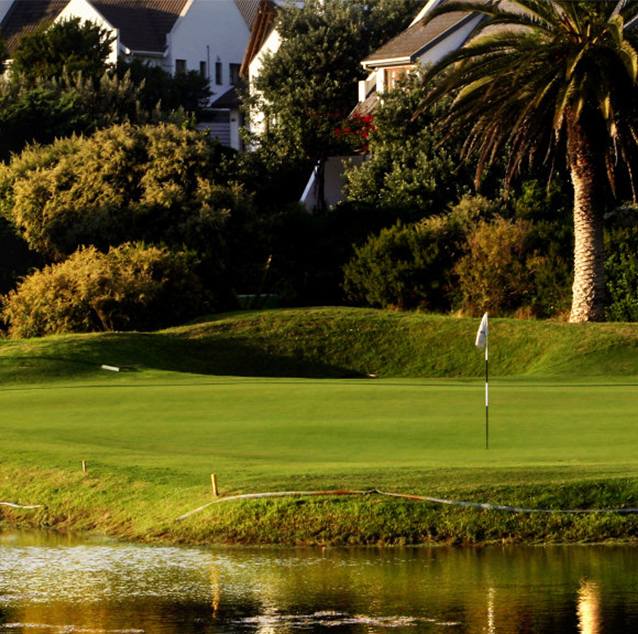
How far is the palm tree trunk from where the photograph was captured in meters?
33.2

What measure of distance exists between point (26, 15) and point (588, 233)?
7153 cm

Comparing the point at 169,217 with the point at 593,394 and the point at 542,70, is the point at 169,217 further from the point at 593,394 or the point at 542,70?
the point at 593,394

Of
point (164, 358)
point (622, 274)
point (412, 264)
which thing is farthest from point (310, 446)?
point (412, 264)

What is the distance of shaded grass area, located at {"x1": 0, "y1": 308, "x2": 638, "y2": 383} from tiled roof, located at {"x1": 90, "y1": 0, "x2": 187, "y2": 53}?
177 ft

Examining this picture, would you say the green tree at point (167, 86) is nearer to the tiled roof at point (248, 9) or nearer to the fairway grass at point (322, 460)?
the tiled roof at point (248, 9)

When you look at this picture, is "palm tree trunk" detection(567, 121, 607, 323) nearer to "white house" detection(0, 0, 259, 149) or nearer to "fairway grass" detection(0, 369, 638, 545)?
"fairway grass" detection(0, 369, 638, 545)

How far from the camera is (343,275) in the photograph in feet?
132

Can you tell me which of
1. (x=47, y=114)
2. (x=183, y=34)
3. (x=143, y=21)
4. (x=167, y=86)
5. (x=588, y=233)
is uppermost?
(x=143, y=21)

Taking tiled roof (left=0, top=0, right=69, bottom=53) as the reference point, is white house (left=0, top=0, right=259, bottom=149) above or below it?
below

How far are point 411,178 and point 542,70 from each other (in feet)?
40.1

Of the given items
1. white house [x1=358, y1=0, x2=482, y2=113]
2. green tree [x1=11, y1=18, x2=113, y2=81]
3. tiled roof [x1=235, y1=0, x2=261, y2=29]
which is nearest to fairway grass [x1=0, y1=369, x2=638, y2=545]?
white house [x1=358, y1=0, x2=482, y2=113]

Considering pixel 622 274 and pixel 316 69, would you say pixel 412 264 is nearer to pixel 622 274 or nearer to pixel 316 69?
pixel 622 274

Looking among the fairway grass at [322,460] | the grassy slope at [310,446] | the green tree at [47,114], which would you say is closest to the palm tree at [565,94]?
the grassy slope at [310,446]

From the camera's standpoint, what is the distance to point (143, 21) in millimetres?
87188
